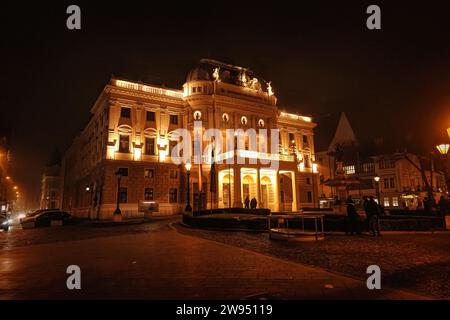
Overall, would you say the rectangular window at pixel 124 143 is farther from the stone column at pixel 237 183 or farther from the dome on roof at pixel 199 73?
the stone column at pixel 237 183

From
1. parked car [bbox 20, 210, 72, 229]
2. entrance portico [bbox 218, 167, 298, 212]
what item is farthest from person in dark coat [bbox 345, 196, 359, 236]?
parked car [bbox 20, 210, 72, 229]

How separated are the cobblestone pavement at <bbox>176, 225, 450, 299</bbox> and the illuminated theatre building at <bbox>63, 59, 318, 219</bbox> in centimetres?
2400

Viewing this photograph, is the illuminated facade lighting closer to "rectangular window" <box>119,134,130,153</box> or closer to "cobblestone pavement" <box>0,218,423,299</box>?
"cobblestone pavement" <box>0,218,423,299</box>

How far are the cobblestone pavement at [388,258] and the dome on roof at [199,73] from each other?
3664 cm

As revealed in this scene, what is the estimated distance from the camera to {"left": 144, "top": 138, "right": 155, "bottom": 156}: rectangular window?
38.8m

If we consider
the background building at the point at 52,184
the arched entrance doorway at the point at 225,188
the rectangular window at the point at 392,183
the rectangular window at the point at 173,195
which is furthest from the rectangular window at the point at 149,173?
the background building at the point at 52,184

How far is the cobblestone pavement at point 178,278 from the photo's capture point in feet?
16.5

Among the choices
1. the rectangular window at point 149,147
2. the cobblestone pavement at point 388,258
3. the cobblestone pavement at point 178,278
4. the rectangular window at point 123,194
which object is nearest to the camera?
the cobblestone pavement at point 178,278

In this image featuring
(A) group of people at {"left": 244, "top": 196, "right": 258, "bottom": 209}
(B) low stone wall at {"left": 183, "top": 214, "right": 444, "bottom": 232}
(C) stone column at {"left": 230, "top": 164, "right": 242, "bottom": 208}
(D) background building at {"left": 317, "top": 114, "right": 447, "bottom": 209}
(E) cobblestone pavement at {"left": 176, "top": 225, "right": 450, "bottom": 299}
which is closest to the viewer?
(E) cobblestone pavement at {"left": 176, "top": 225, "right": 450, "bottom": 299}

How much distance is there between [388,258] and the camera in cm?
814

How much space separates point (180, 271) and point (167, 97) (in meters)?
37.2

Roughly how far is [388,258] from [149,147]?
114 ft

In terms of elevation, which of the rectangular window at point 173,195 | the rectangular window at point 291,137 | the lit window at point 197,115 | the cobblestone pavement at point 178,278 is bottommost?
the cobblestone pavement at point 178,278
